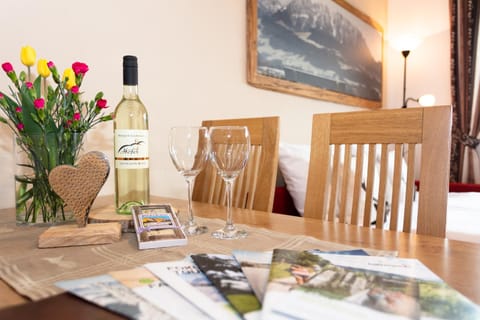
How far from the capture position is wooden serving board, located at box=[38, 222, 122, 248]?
1.96ft

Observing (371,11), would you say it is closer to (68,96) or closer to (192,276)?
(68,96)

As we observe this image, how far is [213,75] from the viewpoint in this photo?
5.65ft

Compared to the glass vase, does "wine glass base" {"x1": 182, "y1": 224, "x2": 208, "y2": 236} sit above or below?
below

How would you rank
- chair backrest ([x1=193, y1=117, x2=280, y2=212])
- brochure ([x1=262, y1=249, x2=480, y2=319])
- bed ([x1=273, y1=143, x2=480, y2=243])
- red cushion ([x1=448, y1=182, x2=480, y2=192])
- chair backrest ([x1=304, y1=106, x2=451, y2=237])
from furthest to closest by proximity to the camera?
red cushion ([x1=448, y1=182, x2=480, y2=192]) → bed ([x1=273, y1=143, x2=480, y2=243]) → chair backrest ([x1=193, y1=117, x2=280, y2=212]) → chair backrest ([x1=304, y1=106, x2=451, y2=237]) → brochure ([x1=262, y1=249, x2=480, y2=319])

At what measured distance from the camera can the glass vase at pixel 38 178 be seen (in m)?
0.73

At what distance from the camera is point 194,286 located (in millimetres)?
395

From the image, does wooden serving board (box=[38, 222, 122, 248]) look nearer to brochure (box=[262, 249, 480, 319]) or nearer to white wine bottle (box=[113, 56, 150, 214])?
white wine bottle (box=[113, 56, 150, 214])

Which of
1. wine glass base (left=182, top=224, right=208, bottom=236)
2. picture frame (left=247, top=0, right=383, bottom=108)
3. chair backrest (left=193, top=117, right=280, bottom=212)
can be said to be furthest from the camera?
picture frame (left=247, top=0, right=383, bottom=108)

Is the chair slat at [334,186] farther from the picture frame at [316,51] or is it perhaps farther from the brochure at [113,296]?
the picture frame at [316,51]

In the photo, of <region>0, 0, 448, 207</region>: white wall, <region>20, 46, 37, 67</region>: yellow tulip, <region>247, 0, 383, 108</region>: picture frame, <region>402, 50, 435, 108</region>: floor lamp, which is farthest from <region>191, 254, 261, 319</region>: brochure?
<region>402, 50, 435, 108</region>: floor lamp

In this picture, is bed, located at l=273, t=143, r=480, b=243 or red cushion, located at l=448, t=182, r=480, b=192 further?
red cushion, located at l=448, t=182, r=480, b=192

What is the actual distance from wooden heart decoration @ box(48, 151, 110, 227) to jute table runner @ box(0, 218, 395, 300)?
0.09 metres

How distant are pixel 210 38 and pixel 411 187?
46.7 inches

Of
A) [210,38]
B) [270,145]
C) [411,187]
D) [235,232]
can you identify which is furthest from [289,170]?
[235,232]
